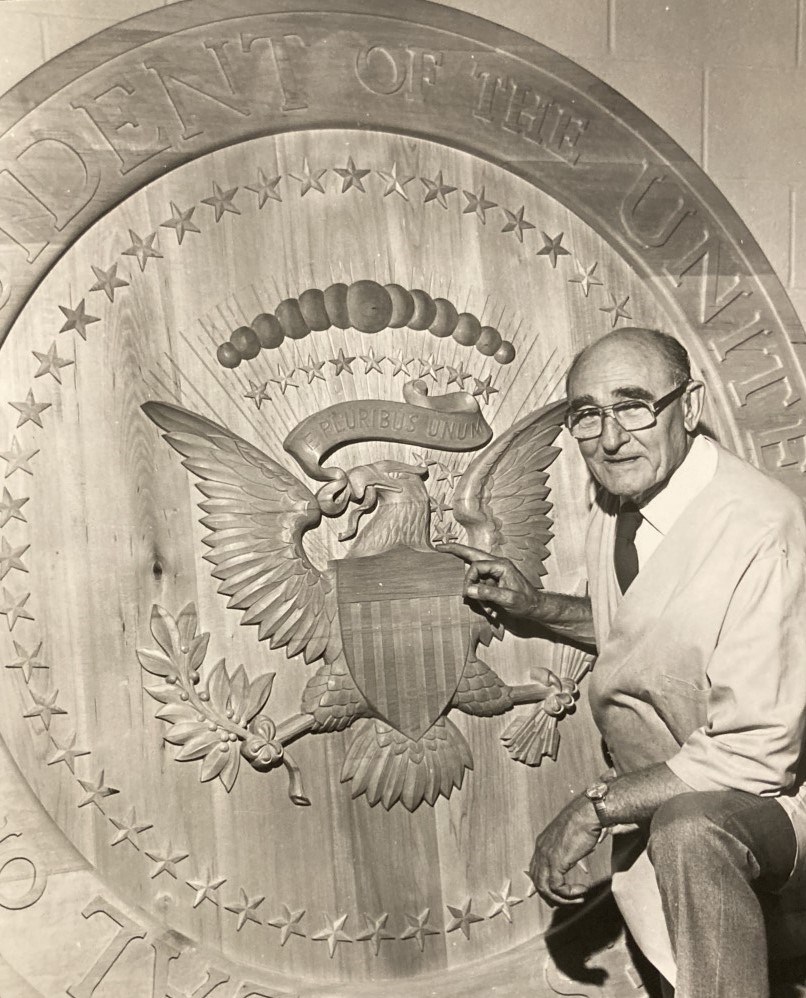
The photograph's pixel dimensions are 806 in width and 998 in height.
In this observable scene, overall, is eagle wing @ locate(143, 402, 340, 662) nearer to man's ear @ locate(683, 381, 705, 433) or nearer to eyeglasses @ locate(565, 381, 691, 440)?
eyeglasses @ locate(565, 381, 691, 440)

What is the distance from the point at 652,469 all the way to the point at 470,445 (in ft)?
1.22

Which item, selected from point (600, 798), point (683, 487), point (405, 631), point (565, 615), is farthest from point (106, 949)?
point (683, 487)

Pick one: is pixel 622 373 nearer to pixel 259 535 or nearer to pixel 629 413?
pixel 629 413

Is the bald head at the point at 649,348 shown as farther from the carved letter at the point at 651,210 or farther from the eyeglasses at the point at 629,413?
the carved letter at the point at 651,210

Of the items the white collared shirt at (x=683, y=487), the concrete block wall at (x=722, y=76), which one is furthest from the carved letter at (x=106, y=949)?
the concrete block wall at (x=722, y=76)

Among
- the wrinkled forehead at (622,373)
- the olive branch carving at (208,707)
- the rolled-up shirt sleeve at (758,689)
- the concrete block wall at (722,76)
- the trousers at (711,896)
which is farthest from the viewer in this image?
the concrete block wall at (722,76)

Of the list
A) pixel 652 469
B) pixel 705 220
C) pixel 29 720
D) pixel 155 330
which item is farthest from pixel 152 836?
pixel 705 220

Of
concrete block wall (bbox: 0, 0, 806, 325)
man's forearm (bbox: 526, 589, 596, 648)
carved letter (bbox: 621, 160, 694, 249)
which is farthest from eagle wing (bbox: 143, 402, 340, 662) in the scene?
concrete block wall (bbox: 0, 0, 806, 325)

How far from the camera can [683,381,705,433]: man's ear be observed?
88.2 inches

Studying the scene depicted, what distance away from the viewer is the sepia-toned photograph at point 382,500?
7.23 ft

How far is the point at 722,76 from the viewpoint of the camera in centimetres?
263

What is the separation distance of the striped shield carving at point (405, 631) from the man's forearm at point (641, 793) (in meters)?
0.45

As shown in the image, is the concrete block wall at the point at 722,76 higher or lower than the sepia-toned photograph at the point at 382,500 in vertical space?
higher

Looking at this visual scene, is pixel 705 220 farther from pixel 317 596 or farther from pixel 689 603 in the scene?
pixel 317 596
